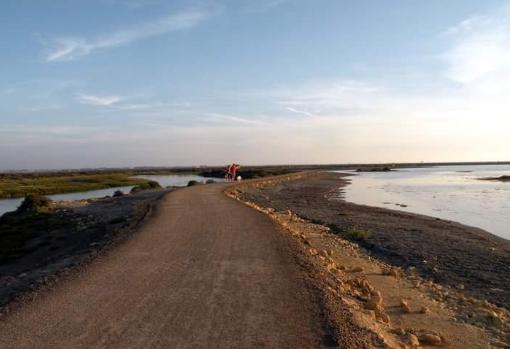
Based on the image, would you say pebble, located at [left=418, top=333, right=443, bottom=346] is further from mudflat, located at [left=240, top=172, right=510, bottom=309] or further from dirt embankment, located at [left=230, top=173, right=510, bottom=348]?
mudflat, located at [left=240, top=172, right=510, bottom=309]

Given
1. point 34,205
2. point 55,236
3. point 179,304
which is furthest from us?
point 34,205

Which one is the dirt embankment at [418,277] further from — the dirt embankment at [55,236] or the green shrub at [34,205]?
the green shrub at [34,205]

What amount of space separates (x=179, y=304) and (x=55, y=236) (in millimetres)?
16313

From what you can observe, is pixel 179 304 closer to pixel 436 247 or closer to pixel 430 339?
pixel 430 339

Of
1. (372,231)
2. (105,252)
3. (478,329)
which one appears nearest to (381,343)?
(478,329)

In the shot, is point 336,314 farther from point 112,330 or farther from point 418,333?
point 112,330

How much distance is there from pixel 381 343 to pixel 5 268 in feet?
48.9

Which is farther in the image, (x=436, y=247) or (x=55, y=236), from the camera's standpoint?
(x=55, y=236)

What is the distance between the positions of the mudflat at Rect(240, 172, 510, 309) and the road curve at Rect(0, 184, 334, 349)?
4.41 metres

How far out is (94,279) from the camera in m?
9.69

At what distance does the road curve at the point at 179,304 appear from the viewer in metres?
6.62

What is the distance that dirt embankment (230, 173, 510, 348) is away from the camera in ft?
28.2

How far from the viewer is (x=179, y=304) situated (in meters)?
7.95

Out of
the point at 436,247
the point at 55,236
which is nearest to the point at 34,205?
the point at 55,236
